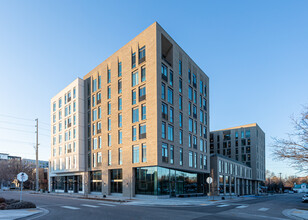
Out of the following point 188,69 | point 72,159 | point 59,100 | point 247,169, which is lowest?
point 247,169

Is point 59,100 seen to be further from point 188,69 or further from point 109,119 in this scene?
point 188,69

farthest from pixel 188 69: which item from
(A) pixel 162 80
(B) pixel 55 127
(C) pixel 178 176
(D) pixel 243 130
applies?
(D) pixel 243 130

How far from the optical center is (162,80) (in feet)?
131

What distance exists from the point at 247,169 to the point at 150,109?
57.0 m

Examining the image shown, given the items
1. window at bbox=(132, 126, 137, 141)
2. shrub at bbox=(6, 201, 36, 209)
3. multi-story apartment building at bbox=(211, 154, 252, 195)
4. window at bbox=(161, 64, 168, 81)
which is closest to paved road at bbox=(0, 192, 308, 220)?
shrub at bbox=(6, 201, 36, 209)

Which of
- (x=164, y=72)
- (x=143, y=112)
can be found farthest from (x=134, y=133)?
(x=164, y=72)

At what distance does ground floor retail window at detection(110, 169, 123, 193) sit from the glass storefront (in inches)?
177

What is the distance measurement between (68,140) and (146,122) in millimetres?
25347

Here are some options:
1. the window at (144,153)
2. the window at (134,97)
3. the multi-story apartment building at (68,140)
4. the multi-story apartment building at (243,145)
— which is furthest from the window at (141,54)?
the multi-story apartment building at (243,145)

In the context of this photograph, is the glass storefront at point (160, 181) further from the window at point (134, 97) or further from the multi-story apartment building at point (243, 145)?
the multi-story apartment building at point (243, 145)

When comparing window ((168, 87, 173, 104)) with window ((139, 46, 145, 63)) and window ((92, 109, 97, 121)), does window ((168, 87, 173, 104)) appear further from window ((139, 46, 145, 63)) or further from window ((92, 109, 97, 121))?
window ((92, 109, 97, 121))

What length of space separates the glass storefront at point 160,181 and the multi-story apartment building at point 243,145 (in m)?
47.7

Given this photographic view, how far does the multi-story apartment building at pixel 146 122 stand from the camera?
3875cm

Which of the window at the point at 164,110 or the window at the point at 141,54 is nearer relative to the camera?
the window at the point at 164,110
